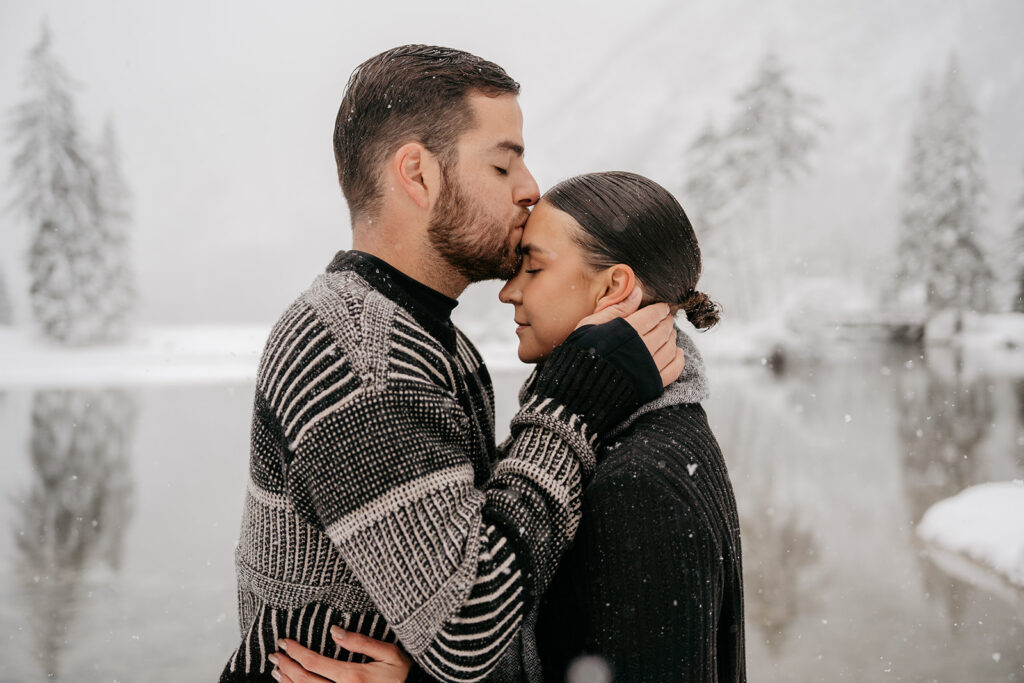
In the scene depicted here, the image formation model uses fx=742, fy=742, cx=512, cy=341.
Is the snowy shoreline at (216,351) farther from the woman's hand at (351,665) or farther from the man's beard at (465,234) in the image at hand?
the woman's hand at (351,665)

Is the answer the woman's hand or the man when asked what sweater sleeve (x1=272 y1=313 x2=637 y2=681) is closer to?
the man

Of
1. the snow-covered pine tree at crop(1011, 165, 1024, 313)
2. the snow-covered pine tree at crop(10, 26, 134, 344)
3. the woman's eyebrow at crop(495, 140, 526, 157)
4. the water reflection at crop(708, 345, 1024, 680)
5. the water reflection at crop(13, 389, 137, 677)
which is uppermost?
the snow-covered pine tree at crop(1011, 165, 1024, 313)

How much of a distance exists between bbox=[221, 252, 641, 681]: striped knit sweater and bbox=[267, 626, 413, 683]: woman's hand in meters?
0.03

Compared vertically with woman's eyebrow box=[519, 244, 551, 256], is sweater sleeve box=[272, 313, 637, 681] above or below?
below

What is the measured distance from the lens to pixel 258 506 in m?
1.27

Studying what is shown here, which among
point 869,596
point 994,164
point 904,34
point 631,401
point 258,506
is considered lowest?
point 869,596

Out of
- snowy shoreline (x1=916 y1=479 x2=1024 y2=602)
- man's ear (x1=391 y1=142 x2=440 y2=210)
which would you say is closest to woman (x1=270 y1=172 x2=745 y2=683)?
man's ear (x1=391 y1=142 x2=440 y2=210)

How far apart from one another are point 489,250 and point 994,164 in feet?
44.2

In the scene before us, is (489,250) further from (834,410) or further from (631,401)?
(834,410)

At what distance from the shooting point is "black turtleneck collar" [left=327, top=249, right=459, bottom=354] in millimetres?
1398

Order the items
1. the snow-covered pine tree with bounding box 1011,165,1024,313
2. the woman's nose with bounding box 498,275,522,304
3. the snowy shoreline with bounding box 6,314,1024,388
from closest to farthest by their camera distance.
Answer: the woman's nose with bounding box 498,275,522,304
the snow-covered pine tree with bounding box 1011,165,1024,313
the snowy shoreline with bounding box 6,314,1024,388

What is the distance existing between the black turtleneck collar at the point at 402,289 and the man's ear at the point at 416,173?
0.14 metres

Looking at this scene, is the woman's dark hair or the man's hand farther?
the woman's dark hair

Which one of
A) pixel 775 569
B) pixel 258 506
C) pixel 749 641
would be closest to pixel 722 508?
pixel 258 506
